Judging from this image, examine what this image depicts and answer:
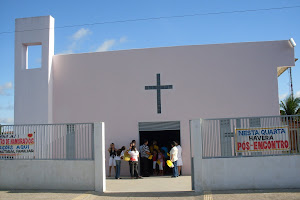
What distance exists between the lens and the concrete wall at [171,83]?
47.8 feet

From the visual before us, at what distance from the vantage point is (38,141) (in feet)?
36.6

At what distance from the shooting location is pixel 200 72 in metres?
14.9

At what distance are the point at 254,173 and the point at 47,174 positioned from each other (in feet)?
20.7

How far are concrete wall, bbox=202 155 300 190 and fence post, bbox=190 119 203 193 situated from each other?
13cm

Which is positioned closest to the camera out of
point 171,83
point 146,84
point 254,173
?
point 254,173

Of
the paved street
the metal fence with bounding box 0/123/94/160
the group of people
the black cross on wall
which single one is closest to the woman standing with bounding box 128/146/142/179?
the group of people

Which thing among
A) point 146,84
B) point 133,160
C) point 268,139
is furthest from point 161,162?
point 268,139

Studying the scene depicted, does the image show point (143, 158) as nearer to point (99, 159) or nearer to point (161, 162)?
point (161, 162)

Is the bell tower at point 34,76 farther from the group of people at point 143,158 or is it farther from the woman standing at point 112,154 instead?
the group of people at point 143,158

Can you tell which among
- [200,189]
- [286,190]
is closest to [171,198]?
[200,189]

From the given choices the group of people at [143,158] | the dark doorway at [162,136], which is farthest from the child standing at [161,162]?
the dark doorway at [162,136]

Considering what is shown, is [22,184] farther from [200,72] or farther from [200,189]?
[200,72]

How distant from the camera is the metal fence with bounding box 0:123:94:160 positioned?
36.4 feet

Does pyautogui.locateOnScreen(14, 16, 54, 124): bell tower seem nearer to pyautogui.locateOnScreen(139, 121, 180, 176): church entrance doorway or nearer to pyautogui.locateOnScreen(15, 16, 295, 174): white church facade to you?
pyautogui.locateOnScreen(15, 16, 295, 174): white church facade
